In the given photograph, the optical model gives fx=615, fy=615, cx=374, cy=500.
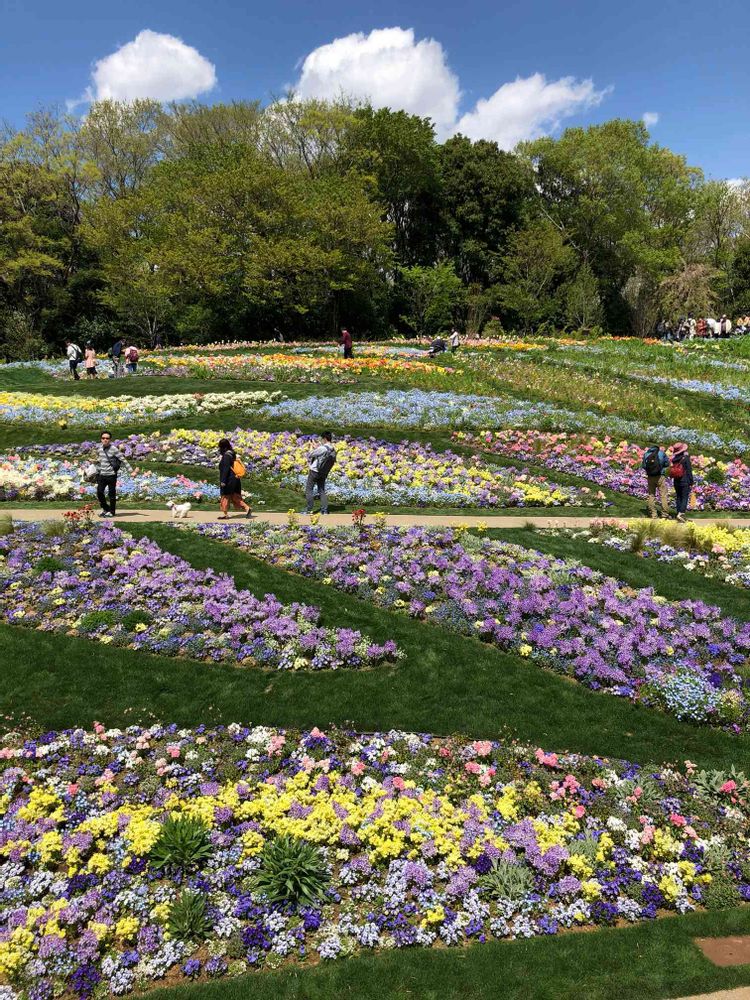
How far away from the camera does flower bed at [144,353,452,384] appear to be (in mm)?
27688

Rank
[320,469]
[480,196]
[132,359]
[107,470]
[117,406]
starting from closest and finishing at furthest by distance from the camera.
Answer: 1. [107,470]
2. [320,469]
3. [117,406]
4. [132,359]
5. [480,196]

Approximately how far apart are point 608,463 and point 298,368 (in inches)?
588

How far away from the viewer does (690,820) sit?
23.1 ft

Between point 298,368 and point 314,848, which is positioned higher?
point 298,368

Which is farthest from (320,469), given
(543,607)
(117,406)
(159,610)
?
(117,406)

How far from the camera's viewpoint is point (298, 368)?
28094mm

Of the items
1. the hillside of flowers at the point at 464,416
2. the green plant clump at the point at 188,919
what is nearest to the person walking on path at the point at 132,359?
the hillside of flowers at the point at 464,416

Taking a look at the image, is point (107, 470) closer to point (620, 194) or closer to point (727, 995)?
point (727, 995)

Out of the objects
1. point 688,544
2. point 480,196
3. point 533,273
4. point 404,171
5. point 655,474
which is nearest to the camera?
point 688,544

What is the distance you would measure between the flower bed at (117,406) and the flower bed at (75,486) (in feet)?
15.6

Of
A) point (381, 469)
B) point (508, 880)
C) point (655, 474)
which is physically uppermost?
point (655, 474)

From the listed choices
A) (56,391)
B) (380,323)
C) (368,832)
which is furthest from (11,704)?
(380,323)

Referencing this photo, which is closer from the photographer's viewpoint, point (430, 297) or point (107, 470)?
point (107, 470)

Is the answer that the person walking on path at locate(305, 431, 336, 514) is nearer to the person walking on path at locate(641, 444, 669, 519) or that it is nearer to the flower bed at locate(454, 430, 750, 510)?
the flower bed at locate(454, 430, 750, 510)
